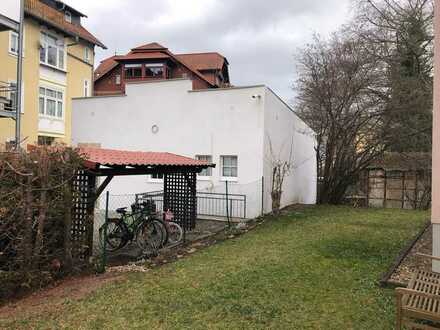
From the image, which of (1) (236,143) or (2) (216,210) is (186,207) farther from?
(1) (236,143)

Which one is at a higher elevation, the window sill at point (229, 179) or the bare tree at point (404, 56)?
the bare tree at point (404, 56)

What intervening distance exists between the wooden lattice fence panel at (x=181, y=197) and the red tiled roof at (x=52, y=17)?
16911mm

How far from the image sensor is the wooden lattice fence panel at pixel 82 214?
6871 millimetres

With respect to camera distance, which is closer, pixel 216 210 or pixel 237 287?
pixel 237 287

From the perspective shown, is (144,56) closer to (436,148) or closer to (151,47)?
(151,47)

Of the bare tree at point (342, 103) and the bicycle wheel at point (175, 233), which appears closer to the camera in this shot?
the bicycle wheel at point (175, 233)

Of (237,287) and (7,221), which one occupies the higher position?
(7,221)

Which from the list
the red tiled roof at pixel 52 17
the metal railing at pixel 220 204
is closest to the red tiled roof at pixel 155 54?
the red tiled roof at pixel 52 17

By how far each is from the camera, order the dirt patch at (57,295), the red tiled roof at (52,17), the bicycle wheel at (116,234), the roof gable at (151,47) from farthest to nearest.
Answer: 1. the roof gable at (151,47)
2. the red tiled roof at (52,17)
3. the bicycle wheel at (116,234)
4. the dirt patch at (57,295)

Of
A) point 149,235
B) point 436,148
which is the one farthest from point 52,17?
point 436,148

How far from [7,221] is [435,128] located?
6110mm

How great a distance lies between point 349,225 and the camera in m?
11.6

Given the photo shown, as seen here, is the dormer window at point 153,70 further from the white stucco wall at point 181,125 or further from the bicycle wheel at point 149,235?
the bicycle wheel at point 149,235

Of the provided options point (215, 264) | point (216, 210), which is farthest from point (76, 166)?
point (216, 210)
